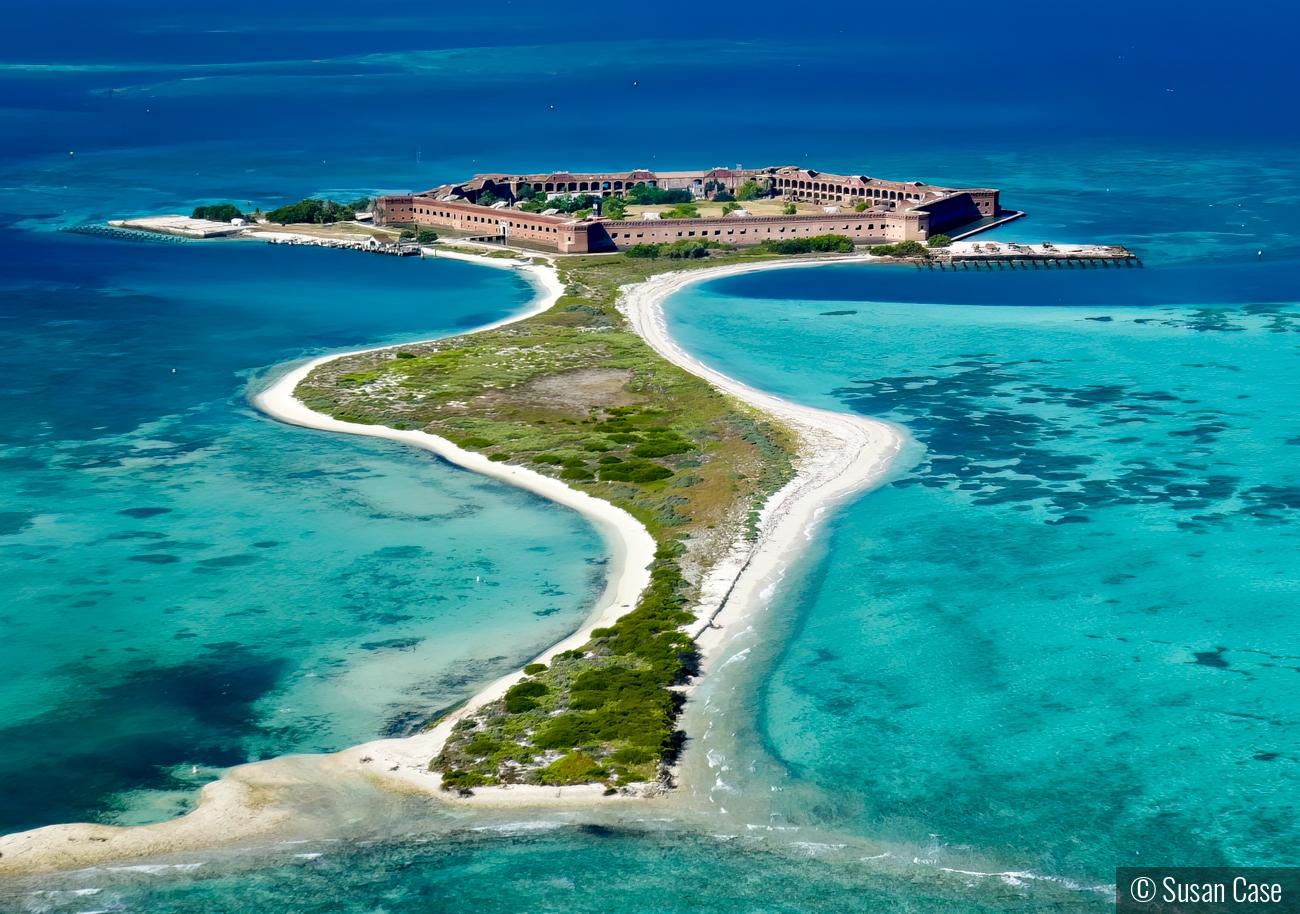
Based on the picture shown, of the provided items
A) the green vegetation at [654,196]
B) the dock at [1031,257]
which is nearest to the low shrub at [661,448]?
the dock at [1031,257]

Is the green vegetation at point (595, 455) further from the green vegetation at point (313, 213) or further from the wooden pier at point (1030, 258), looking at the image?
the green vegetation at point (313, 213)

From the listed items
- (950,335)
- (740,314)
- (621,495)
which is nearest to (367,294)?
(740,314)

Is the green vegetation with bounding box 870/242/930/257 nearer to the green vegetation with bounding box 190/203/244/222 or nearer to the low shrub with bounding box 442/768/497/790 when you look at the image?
the green vegetation with bounding box 190/203/244/222

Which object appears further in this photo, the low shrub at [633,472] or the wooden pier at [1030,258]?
the wooden pier at [1030,258]

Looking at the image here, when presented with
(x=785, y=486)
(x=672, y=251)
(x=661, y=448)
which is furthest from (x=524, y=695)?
(x=672, y=251)

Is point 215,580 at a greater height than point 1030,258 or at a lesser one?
lesser

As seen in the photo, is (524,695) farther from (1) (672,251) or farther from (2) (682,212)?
(2) (682,212)
